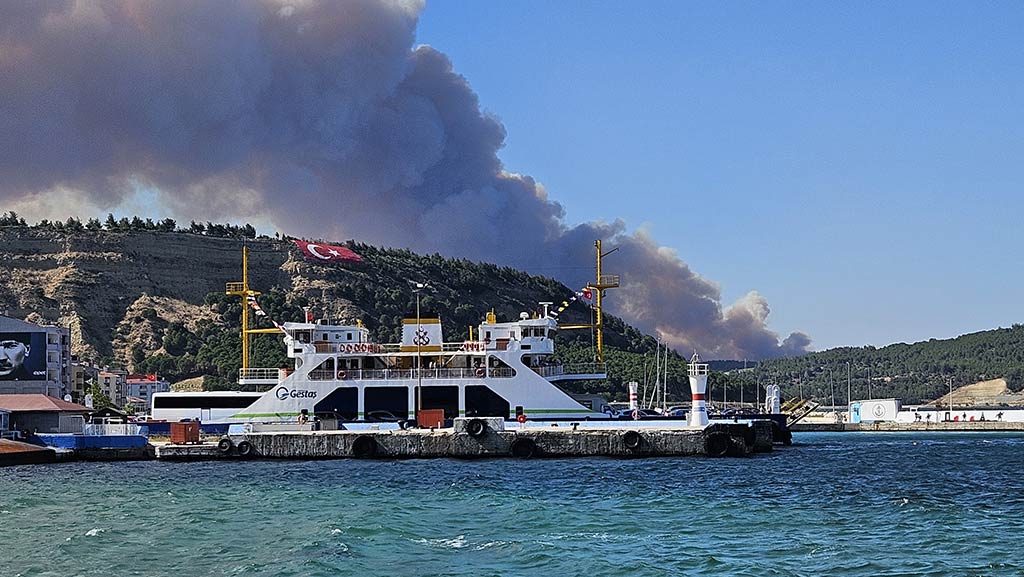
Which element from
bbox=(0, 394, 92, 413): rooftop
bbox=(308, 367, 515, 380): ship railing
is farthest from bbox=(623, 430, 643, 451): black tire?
bbox=(0, 394, 92, 413): rooftop

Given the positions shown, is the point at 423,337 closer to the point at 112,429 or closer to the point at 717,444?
the point at 112,429

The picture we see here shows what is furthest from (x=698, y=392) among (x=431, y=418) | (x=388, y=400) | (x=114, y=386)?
(x=114, y=386)

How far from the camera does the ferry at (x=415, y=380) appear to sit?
202 ft

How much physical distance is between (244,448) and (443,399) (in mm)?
11292

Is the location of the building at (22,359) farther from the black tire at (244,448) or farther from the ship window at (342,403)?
the black tire at (244,448)

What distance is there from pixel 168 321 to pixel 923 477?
399 ft

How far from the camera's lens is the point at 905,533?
28141 mm

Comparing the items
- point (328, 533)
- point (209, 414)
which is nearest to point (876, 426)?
point (209, 414)

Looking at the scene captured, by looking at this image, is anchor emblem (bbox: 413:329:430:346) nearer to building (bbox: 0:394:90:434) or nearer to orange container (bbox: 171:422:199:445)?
orange container (bbox: 171:422:199:445)

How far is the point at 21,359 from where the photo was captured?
84.7 meters

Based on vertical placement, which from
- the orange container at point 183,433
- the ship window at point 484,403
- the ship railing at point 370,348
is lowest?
the orange container at point 183,433

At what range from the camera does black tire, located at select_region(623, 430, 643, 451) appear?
→ 5362 cm

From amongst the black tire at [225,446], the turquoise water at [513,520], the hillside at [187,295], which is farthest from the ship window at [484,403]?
the hillside at [187,295]

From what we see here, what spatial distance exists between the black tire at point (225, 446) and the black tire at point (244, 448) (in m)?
0.27
